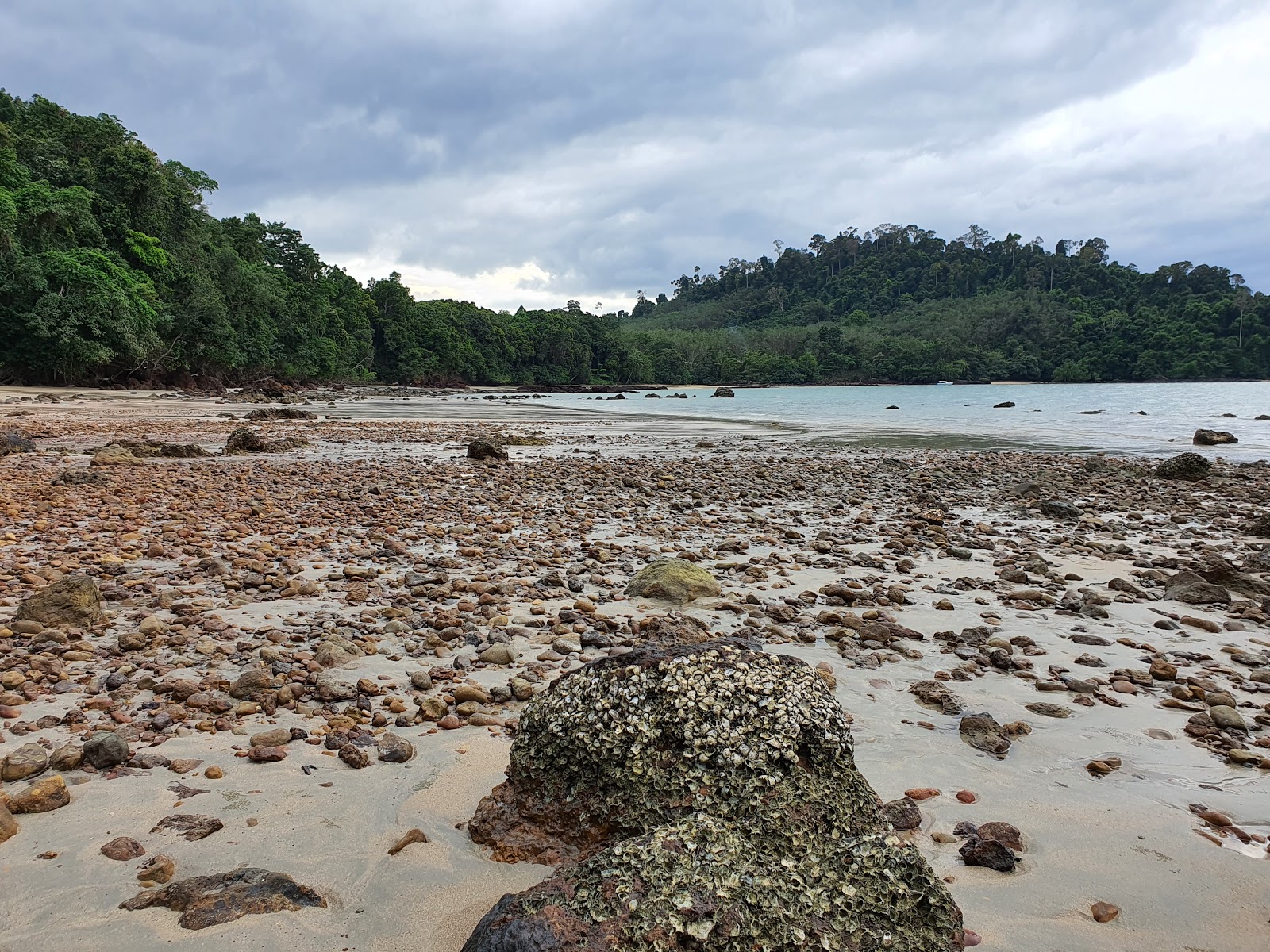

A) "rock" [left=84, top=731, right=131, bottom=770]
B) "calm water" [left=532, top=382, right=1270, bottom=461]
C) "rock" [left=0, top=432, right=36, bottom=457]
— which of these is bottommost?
"calm water" [left=532, top=382, right=1270, bottom=461]

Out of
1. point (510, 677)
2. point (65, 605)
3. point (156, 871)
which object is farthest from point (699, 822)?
point (65, 605)

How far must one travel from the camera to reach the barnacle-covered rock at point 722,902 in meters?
1.66

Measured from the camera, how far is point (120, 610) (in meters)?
4.95

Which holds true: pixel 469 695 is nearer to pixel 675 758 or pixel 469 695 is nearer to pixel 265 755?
pixel 265 755

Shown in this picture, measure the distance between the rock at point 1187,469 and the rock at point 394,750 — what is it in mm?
14633

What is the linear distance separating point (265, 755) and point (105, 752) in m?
0.59

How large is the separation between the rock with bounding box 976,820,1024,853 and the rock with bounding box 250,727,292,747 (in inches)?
110

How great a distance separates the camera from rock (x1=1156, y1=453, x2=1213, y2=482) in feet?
43.8

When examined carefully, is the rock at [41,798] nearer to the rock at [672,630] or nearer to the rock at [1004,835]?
the rock at [672,630]

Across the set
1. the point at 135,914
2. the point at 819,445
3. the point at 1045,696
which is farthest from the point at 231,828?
the point at 819,445

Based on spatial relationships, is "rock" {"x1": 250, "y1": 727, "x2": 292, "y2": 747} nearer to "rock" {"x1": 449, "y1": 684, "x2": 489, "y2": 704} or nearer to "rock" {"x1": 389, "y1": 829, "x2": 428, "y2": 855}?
"rock" {"x1": 449, "y1": 684, "x2": 489, "y2": 704}

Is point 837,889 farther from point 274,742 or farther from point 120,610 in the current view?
point 120,610

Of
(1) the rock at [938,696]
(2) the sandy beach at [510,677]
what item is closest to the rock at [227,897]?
(2) the sandy beach at [510,677]

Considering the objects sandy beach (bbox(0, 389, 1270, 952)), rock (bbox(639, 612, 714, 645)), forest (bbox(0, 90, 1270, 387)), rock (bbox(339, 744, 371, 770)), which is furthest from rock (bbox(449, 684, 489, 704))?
forest (bbox(0, 90, 1270, 387))
